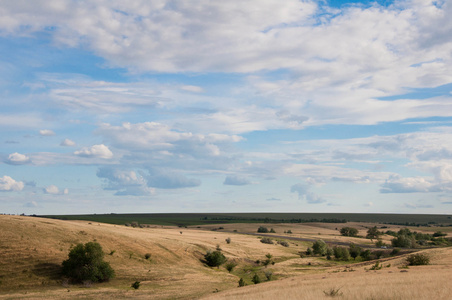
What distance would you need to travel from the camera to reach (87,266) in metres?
44.4

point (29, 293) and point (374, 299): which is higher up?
point (374, 299)

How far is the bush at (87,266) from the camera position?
44031mm

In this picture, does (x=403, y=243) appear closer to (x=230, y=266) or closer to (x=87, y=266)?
(x=230, y=266)

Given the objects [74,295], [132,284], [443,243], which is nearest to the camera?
[74,295]

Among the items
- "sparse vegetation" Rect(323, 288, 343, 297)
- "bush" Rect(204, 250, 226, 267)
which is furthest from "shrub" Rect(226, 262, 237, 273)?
"sparse vegetation" Rect(323, 288, 343, 297)

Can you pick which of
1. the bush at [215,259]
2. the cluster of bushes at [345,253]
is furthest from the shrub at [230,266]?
the cluster of bushes at [345,253]

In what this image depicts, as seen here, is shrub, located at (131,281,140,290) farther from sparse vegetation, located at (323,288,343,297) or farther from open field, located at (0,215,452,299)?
sparse vegetation, located at (323,288,343,297)

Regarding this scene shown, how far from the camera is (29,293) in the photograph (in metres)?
38.0

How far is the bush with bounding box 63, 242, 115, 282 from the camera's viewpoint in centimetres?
4403

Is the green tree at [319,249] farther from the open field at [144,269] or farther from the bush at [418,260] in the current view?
the bush at [418,260]

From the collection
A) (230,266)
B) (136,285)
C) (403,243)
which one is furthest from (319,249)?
(136,285)

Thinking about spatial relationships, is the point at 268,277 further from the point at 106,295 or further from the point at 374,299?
the point at 374,299

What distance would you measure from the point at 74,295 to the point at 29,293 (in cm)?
452

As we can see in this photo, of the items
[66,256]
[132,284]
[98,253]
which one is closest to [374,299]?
[132,284]
